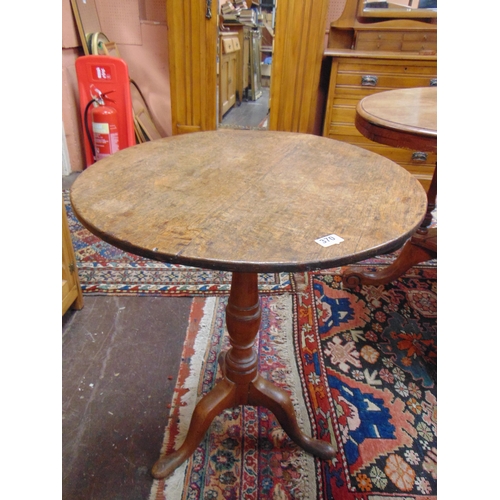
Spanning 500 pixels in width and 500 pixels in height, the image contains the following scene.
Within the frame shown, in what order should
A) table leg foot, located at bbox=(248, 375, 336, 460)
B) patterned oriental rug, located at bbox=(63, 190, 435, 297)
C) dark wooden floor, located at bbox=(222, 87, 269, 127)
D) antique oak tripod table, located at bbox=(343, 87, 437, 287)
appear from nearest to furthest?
1. table leg foot, located at bbox=(248, 375, 336, 460)
2. antique oak tripod table, located at bbox=(343, 87, 437, 287)
3. patterned oriental rug, located at bbox=(63, 190, 435, 297)
4. dark wooden floor, located at bbox=(222, 87, 269, 127)

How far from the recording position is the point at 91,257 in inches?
79.7

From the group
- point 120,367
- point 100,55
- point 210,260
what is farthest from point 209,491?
point 100,55

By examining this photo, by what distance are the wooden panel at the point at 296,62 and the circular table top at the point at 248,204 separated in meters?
1.87

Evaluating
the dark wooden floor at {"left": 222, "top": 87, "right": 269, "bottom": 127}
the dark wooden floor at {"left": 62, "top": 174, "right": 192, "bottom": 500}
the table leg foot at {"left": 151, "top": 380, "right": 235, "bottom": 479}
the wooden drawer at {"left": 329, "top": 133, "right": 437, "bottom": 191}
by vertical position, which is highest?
the dark wooden floor at {"left": 222, "top": 87, "right": 269, "bottom": 127}

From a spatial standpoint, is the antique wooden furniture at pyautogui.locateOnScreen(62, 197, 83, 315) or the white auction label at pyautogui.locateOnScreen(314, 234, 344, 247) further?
the antique wooden furniture at pyautogui.locateOnScreen(62, 197, 83, 315)

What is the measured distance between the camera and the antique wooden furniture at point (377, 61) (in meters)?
2.55

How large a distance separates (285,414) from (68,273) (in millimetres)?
1047

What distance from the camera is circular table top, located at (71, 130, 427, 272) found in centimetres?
61

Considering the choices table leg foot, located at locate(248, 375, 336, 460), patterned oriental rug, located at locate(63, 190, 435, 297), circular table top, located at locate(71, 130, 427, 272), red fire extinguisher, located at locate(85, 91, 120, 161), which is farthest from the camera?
red fire extinguisher, located at locate(85, 91, 120, 161)

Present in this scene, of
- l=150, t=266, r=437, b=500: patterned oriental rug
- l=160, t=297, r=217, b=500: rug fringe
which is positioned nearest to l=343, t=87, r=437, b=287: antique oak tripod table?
l=150, t=266, r=437, b=500: patterned oriental rug

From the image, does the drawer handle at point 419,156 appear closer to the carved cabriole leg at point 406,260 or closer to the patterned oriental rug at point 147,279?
the carved cabriole leg at point 406,260

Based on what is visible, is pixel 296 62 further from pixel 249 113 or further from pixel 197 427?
pixel 197 427

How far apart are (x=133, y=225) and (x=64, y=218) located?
956mm

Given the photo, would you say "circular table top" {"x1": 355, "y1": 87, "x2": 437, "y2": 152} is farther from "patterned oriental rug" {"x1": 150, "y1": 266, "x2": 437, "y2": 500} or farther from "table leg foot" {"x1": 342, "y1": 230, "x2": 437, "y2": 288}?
"patterned oriental rug" {"x1": 150, "y1": 266, "x2": 437, "y2": 500}
